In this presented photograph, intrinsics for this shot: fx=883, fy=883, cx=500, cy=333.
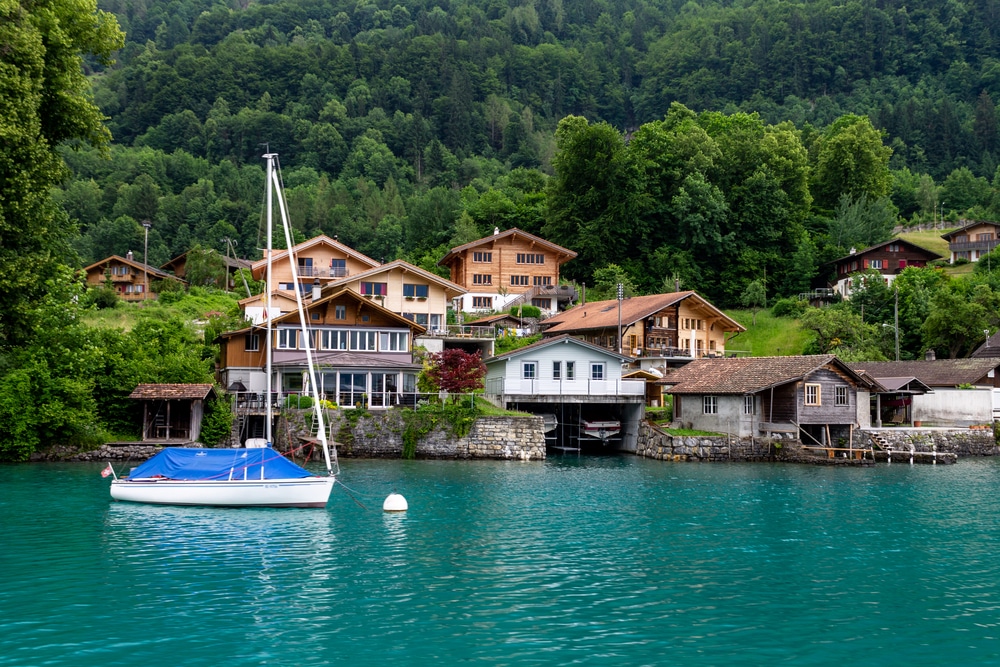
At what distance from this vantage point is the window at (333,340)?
177 ft

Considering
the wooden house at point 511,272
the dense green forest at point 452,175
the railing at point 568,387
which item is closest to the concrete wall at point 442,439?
the railing at point 568,387

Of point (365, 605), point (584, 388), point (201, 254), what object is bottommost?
point (365, 605)

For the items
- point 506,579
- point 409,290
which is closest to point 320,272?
point 409,290

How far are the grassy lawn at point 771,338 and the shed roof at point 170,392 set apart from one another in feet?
149

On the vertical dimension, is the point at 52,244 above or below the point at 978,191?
below

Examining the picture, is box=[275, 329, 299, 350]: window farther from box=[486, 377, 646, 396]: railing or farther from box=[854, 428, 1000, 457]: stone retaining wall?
box=[854, 428, 1000, 457]: stone retaining wall

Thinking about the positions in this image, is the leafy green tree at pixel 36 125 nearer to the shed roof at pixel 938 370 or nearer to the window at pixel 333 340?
the window at pixel 333 340

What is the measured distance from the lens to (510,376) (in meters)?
55.5

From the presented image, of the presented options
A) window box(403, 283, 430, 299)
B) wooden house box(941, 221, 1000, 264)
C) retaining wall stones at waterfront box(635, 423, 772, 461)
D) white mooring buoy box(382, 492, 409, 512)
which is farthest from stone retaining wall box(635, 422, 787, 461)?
wooden house box(941, 221, 1000, 264)

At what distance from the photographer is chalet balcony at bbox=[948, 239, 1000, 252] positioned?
99812 mm

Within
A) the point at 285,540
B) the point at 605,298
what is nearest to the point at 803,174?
the point at 605,298

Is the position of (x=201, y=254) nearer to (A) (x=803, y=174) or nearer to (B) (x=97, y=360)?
(B) (x=97, y=360)

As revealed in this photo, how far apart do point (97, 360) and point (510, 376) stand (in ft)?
77.8

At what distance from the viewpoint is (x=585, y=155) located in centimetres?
9612
